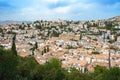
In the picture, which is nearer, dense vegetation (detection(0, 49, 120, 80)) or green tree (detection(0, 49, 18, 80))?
green tree (detection(0, 49, 18, 80))

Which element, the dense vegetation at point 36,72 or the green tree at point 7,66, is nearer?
the green tree at point 7,66

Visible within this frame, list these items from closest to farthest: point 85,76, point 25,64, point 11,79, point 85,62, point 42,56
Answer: point 11,79 → point 85,76 → point 25,64 → point 85,62 → point 42,56

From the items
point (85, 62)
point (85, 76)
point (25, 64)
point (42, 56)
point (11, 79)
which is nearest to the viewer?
point (11, 79)

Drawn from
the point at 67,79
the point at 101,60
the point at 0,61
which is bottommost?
the point at 101,60

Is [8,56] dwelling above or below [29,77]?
above

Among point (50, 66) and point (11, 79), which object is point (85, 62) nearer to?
point (50, 66)

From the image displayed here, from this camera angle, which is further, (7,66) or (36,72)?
(36,72)

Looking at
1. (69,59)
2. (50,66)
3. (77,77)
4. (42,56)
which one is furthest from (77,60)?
(77,77)

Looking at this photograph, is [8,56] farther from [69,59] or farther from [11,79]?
[69,59]

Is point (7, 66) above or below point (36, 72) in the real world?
above

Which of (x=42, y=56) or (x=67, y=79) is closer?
(x=67, y=79)
